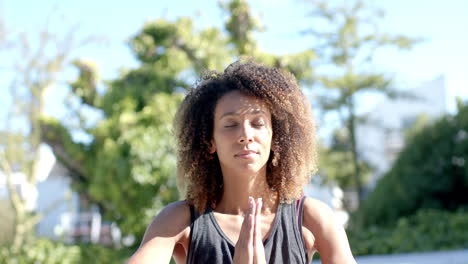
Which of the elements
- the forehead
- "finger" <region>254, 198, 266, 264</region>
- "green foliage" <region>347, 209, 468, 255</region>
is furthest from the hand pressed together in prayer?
"green foliage" <region>347, 209, 468, 255</region>

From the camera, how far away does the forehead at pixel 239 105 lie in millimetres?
1777

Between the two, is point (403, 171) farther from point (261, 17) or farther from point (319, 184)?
point (319, 184)

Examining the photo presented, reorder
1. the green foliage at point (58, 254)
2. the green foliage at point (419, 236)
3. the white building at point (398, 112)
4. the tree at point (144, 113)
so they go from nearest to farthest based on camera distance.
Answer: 1. the green foliage at point (419, 236)
2. the green foliage at point (58, 254)
3. the tree at point (144, 113)
4. the white building at point (398, 112)

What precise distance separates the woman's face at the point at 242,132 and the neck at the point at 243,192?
37 mm

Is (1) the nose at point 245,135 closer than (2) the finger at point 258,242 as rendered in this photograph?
No

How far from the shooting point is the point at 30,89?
973 cm

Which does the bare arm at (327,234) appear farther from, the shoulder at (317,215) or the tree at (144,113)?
the tree at (144,113)

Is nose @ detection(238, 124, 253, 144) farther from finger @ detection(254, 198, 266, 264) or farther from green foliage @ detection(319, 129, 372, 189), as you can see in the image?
green foliage @ detection(319, 129, 372, 189)

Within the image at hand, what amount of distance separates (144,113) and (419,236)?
5.07 m

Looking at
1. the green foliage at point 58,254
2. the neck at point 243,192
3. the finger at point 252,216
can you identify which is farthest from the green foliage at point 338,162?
the finger at point 252,216

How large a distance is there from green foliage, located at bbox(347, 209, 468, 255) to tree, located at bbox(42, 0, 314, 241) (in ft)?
10.6

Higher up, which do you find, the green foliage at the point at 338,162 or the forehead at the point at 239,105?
the green foliage at the point at 338,162

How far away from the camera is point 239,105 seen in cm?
178

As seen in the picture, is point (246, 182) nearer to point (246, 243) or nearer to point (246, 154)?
point (246, 154)
